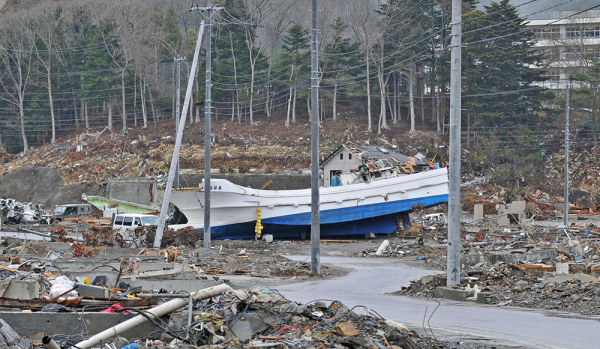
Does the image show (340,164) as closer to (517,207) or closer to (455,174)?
(517,207)

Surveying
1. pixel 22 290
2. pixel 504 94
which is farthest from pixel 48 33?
pixel 22 290

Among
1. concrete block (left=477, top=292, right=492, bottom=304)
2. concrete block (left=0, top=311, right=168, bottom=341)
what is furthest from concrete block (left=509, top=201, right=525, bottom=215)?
concrete block (left=0, top=311, right=168, bottom=341)

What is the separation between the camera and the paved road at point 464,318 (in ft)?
32.3

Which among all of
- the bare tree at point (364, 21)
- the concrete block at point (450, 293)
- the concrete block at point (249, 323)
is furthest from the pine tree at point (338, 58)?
the concrete block at point (249, 323)

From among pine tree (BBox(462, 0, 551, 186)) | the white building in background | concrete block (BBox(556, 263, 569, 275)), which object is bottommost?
concrete block (BBox(556, 263, 569, 275))

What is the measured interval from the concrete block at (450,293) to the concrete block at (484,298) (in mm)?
373

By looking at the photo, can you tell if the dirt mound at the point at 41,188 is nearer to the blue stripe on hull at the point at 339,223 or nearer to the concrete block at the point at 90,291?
the blue stripe on hull at the point at 339,223

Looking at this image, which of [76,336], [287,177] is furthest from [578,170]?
[76,336]

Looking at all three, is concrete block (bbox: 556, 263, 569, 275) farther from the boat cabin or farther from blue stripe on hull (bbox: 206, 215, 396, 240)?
the boat cabin

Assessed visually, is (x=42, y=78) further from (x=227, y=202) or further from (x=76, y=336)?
(x=76, y=336)

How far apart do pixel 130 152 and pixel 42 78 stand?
20.2 m

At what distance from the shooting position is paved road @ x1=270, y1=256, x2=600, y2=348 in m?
9.85

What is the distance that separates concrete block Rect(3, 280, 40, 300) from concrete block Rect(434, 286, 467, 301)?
29.1ft

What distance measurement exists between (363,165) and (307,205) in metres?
4.56
